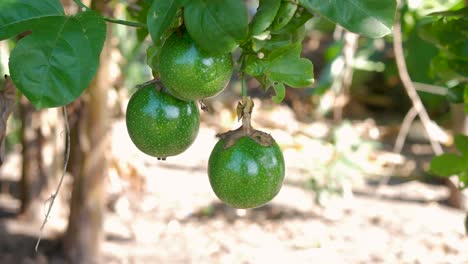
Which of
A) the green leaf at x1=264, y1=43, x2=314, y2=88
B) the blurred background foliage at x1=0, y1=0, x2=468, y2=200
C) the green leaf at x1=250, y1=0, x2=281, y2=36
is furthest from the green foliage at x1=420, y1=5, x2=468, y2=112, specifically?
the green leaf at x1=250, y1=0, x2=281, y2=36

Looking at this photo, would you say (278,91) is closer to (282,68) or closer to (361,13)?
(282,68)

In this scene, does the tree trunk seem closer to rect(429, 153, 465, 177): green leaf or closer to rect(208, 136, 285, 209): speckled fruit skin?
rect(429, 153, 465, 177): green leaf

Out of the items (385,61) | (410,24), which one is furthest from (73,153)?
(385,61)

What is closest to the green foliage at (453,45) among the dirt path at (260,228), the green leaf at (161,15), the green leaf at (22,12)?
the green leaf at (161,15)

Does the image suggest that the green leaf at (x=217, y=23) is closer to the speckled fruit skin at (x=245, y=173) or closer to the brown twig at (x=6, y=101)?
the speckled fruit skin at (x=245, y=173)

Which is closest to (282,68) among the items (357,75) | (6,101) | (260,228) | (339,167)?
(6,101)

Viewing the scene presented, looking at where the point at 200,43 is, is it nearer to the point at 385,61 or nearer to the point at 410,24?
the point at 410,24
